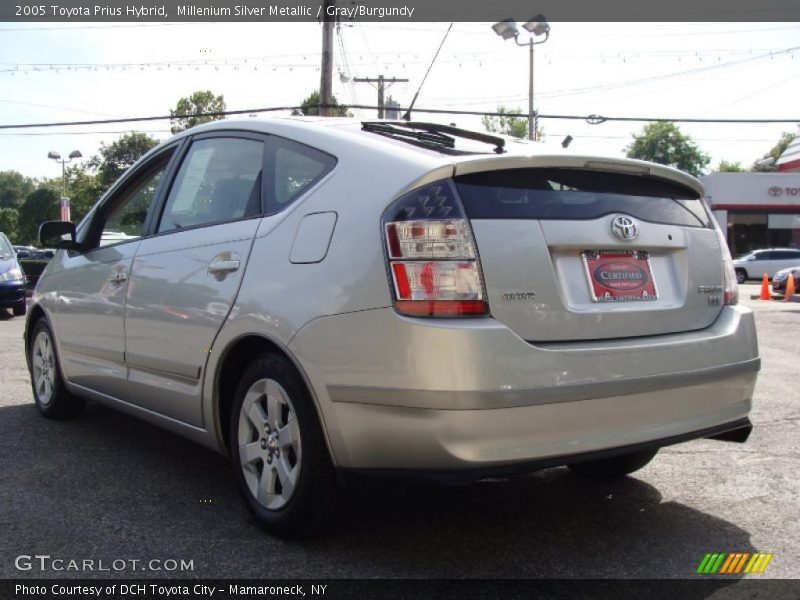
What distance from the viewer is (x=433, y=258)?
262 cm

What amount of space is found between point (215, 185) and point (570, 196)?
1.77m

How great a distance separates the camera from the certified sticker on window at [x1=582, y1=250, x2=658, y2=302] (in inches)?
111

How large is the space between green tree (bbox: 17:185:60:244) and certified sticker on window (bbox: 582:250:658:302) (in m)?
86.3

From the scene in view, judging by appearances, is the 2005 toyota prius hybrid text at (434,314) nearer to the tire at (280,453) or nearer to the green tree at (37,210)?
the tire at (280,453)

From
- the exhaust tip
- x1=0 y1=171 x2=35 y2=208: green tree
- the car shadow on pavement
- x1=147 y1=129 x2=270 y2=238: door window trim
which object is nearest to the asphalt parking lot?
the car shadow on pavement

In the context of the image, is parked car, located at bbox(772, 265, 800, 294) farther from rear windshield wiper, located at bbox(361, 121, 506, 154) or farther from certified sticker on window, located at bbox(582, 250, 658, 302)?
certified sticker on window, located at bbox(582, 250, 658, 302)

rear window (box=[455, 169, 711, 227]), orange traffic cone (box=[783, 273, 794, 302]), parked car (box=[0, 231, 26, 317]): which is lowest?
orange traffic cone (box=[783, 273, 794, 302])

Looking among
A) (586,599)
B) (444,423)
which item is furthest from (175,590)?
(586,599)

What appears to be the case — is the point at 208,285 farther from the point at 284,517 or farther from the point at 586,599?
the point at 586,599

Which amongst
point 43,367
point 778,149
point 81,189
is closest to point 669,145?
point 778,149

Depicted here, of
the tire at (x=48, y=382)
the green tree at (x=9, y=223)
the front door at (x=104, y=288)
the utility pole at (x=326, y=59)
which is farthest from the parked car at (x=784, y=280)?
the green tree at (x=9, y=223)

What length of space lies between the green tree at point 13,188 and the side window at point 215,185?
132467 millimetres

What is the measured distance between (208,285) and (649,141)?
80.9 meters
